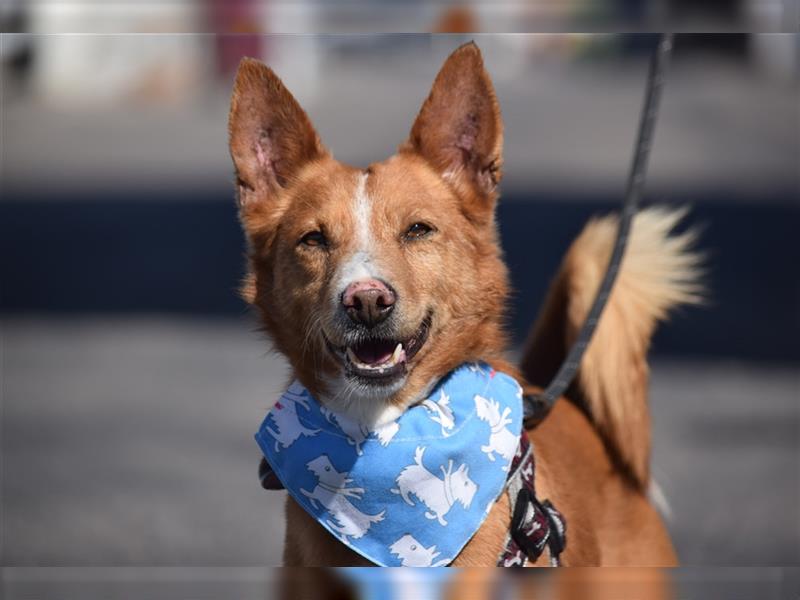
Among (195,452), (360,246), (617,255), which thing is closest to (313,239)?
(360,246)

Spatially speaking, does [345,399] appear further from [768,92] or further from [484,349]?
[768,92]

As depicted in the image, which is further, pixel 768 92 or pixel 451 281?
pixel 768 92

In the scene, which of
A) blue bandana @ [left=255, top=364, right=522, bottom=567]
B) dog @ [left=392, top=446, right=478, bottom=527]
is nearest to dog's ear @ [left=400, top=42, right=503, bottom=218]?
blue bandana @ [left=255, top=364, right=522, bottom=567]

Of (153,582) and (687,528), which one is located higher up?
(153,582)

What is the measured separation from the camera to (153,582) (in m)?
2.71

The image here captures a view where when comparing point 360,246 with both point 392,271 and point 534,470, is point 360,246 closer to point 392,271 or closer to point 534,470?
point 392,271

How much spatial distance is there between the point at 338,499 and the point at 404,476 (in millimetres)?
175

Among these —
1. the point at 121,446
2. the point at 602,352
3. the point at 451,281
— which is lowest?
the point at 121,446

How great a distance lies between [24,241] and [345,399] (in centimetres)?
981

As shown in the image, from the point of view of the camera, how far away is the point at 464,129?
3244mm

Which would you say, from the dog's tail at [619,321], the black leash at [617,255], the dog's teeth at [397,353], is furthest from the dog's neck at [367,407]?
the dog's tail at [619,321]

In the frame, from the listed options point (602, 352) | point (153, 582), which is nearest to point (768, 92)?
point (602, 352)

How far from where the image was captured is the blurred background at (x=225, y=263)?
510 centimetres

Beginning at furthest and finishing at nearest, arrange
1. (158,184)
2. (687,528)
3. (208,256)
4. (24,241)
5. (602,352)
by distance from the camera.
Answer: (158,184)
(24,241)
(208,256)
(687,528)
(602,352)
